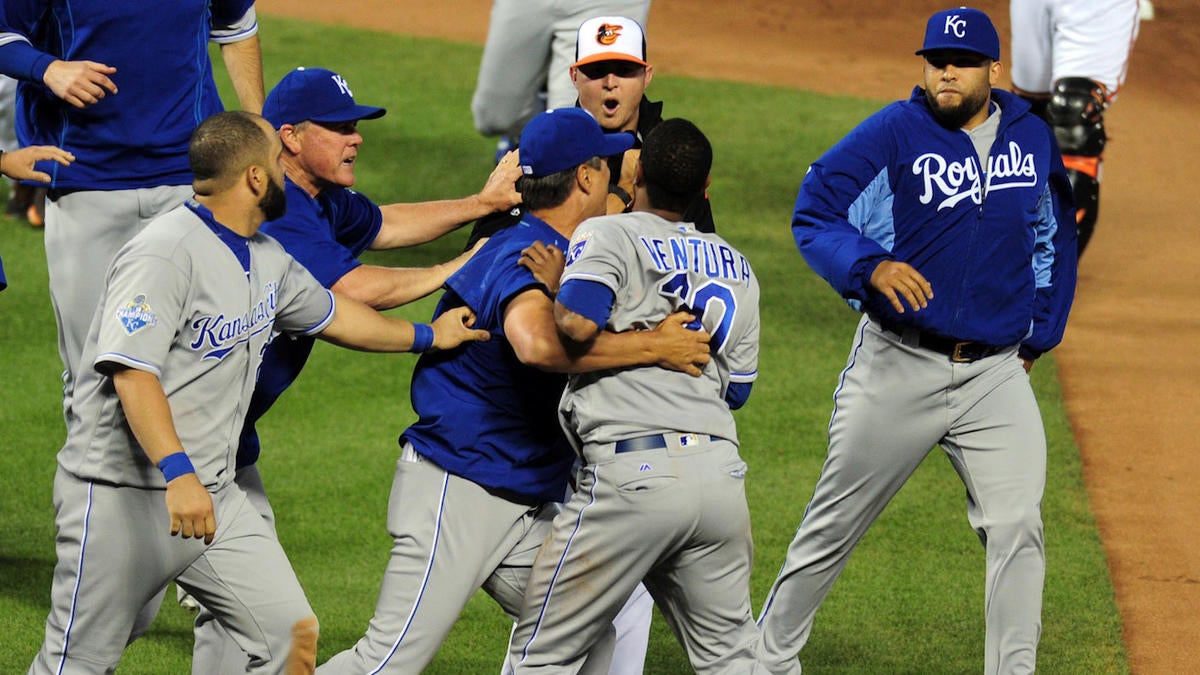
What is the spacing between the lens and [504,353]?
4211 mm

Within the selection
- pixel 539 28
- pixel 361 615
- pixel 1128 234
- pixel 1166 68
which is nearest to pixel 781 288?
pixel 539 28

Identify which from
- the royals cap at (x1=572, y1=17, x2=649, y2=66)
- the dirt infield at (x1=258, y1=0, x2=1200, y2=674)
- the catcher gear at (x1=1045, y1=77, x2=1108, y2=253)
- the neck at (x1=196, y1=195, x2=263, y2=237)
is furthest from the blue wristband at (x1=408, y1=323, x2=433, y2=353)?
the catcher gear at (x1=1045, y1=77, x2=1108, y2=253)

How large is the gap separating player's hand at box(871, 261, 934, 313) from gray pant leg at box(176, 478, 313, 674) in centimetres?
177

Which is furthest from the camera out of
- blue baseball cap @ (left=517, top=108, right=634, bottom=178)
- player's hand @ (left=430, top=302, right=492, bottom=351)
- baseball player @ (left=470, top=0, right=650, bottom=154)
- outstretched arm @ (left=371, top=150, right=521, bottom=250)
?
baseball player @ (left=470, top=0, right=650, bottom=154)

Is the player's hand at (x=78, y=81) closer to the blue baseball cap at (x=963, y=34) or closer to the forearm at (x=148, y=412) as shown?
the forearm at (x=148, y=412)

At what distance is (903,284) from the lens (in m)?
4.60

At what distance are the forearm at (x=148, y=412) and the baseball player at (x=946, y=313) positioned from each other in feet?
6.31

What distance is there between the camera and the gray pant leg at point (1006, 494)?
4754 mm

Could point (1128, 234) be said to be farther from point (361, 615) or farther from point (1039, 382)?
point (361, 615)

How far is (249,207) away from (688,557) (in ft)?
4.31

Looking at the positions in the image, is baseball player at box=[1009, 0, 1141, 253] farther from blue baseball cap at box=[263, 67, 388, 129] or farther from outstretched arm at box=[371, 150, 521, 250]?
blue baseball cap at box=[263, 67, 388, 129]

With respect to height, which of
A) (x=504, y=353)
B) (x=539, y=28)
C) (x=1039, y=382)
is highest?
(x=504, y=353)

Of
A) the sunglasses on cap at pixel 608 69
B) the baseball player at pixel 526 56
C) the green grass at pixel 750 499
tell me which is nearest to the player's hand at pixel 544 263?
the sunglasses on cap at pixel 608 69

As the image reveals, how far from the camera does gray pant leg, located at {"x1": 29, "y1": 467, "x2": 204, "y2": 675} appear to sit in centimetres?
383
